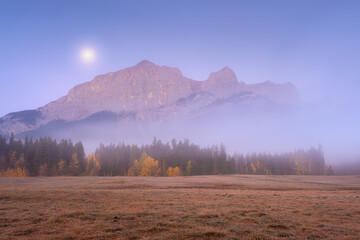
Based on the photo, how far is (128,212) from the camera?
17.3 meters

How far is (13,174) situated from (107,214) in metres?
105

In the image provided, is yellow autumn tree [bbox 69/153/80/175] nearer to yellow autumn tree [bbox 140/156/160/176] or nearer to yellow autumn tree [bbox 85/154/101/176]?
yellow autumn tree [bbox 85/154/101/176]

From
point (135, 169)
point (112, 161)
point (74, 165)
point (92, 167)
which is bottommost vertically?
point (135, 169)

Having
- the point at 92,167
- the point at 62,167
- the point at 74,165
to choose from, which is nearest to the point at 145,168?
the point at 92,167

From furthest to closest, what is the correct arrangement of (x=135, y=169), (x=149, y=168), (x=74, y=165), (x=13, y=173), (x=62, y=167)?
(x=135, y=169) < (x=149, y=168) < (x=74, y=165) < (x=62, y=167) < (x=13, y=173)

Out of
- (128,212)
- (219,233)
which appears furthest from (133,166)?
(219,233)

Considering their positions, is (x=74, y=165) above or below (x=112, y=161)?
below

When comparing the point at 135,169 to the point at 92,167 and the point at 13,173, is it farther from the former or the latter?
the point at 13,173

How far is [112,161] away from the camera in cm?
11781

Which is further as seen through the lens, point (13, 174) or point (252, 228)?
point (13, 174)

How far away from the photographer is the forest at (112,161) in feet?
325

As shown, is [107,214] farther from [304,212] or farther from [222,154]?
[222,154]

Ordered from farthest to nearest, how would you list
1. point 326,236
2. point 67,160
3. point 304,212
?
point 67,160 < point 304,212 < point 326,236

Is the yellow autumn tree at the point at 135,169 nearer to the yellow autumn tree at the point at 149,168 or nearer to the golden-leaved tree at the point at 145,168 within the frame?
the golden-leaved tree at the point at 145,168
